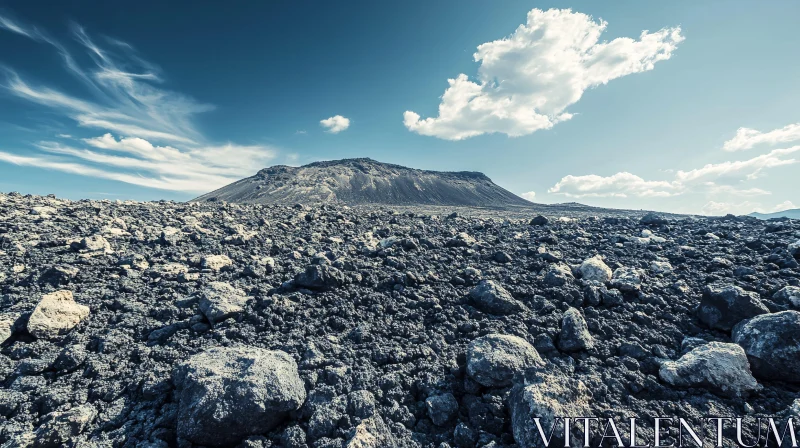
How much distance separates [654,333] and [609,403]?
61.2 inches

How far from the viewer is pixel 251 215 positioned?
434 inches

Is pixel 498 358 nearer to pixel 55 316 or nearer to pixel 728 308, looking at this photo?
pixel 728 308

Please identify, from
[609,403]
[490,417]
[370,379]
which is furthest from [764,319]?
[370,379]

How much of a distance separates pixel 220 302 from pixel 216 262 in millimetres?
2112

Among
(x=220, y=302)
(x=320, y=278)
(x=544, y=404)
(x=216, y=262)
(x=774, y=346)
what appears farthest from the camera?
(x=216, y=262)

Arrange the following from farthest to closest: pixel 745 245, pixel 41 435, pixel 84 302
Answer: pixel 745 245, pixel 84 302, pixel 41 435

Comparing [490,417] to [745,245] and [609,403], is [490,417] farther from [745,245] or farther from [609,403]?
[745,245]

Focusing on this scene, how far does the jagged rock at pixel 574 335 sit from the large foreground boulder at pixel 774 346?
1462 mm

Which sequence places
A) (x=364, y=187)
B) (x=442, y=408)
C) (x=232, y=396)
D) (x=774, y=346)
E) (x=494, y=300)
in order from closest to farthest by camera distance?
(x=232, y=396), (x=442, y=408), (x=774, y=346), (x=494, y=300), (x=364, y=187)

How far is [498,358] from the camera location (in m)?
3.31

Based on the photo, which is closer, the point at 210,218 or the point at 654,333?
the point at 654,333

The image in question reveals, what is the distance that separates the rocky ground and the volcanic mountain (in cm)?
5299

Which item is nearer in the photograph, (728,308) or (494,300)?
(728,308)

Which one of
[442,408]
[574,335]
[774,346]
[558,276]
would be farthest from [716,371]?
[442,408]
